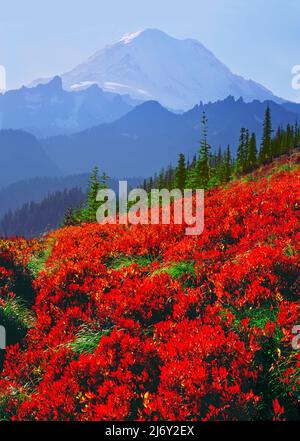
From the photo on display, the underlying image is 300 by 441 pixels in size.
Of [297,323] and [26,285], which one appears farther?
[26,285]

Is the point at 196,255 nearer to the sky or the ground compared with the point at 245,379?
nearer to the sky

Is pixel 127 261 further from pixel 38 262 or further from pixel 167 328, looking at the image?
pixel 167 328

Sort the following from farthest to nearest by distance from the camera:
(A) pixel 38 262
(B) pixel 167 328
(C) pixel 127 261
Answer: (A) pixel 38 262 < (C) pixel 127 261 < (B) pixel 167 328

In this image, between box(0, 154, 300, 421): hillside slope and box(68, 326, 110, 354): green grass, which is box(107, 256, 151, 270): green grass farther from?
box(68, 326, 110, 354): green grass

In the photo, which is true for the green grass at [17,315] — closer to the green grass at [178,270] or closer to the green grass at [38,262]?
the green grass at [38,262]

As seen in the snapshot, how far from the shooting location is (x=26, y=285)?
9.98 metres

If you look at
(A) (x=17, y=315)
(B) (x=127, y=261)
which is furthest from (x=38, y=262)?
(A) (x=17, y=315)

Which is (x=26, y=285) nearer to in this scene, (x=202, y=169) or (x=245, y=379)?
(x=245, y=379)

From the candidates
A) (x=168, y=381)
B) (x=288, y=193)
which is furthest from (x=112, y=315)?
(x=288, y=193)

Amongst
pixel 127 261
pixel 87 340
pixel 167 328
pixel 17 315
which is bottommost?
pixel 87 340

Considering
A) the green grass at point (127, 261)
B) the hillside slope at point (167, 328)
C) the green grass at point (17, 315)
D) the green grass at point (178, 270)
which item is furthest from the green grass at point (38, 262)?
the green grass at point (178, 270)

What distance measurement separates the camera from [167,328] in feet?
22.5

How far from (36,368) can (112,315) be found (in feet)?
5.04

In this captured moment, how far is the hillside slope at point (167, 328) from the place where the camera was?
5387 millimetres
